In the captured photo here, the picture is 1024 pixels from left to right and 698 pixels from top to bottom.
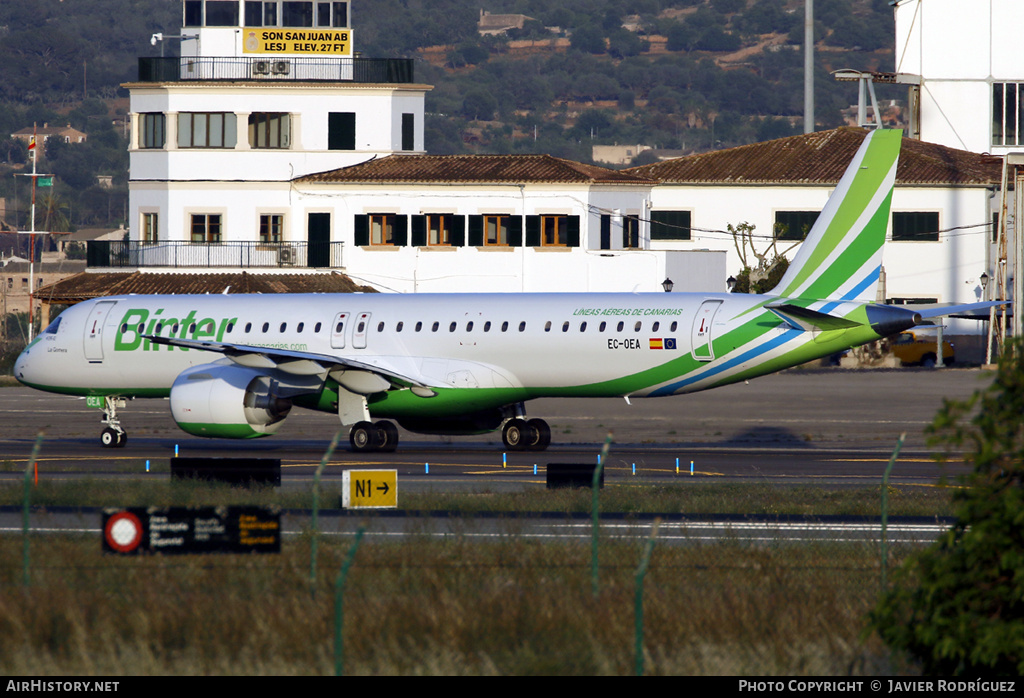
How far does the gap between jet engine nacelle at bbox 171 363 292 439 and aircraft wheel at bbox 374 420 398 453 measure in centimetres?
220

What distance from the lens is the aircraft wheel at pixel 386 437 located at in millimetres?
32750

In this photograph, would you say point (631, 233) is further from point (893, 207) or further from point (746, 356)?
point (746, 356)

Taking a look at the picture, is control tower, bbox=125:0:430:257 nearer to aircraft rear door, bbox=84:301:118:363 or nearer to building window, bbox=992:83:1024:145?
aircraft rear door, bbox=84:301:118:363

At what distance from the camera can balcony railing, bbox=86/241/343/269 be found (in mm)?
70688

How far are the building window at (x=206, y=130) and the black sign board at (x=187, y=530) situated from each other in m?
60.2

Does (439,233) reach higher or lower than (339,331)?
higher

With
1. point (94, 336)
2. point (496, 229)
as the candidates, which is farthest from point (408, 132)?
point (94, 336)

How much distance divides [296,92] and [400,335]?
41065 mm

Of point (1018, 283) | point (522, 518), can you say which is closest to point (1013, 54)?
point (1018, 283)

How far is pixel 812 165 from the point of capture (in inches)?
3280

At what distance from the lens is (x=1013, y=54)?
9381 cm

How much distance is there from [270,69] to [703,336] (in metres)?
46.6

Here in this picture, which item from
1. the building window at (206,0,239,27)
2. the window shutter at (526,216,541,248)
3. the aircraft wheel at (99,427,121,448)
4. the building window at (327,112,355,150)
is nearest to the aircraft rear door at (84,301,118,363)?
the aircraft wheel at (99,427,121,448)

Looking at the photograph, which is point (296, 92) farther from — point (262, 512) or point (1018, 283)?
point (262, 512)
